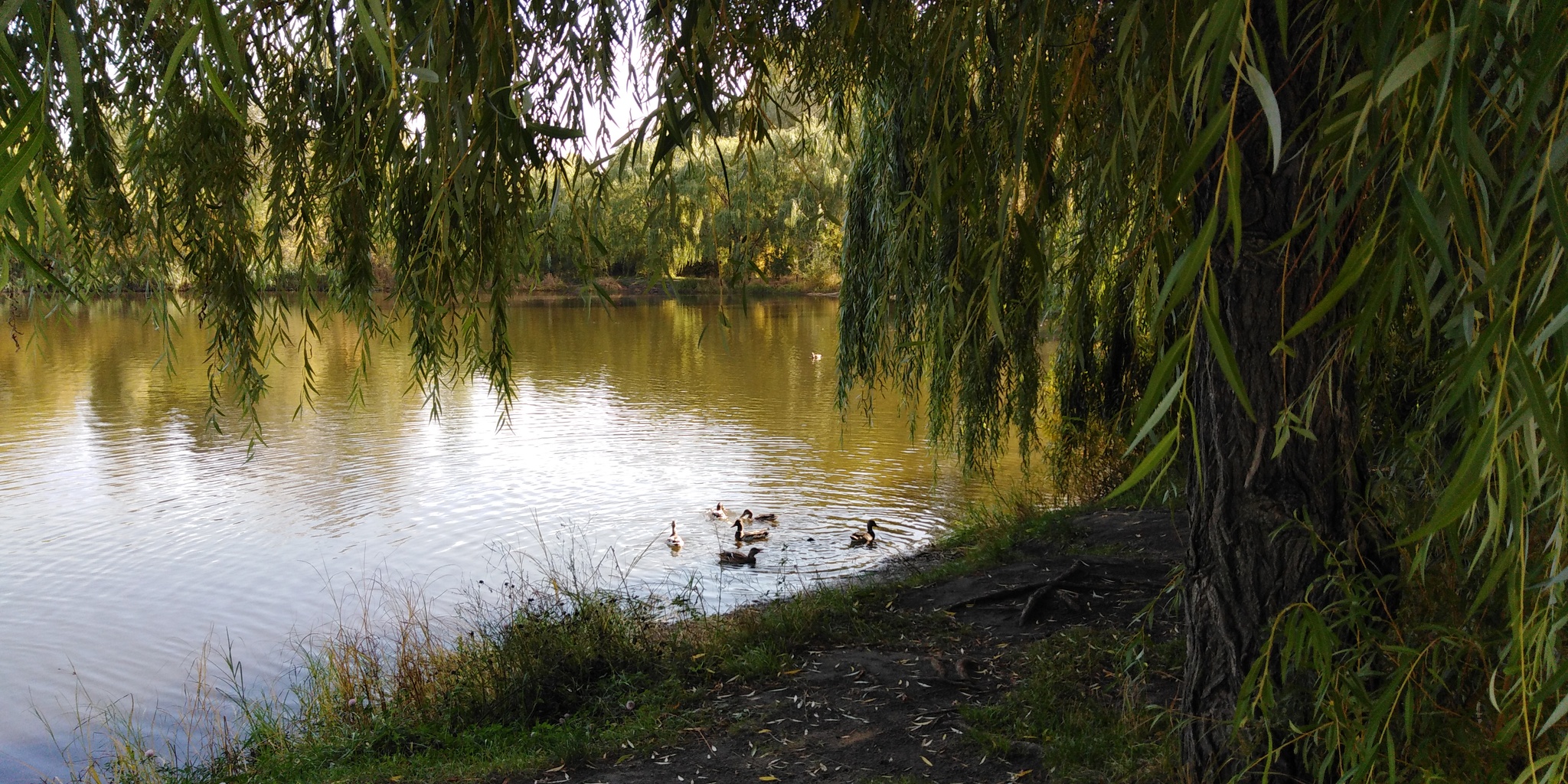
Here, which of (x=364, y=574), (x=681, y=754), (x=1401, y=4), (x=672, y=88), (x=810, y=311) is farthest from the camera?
(x=810, y=311)

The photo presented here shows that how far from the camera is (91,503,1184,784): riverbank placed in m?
3.28

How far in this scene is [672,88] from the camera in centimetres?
131

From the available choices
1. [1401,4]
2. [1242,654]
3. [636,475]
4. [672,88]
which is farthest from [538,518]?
[1401,4]

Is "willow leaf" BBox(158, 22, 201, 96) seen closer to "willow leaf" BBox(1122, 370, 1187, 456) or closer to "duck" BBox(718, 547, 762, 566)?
"willow leaf" BBox(1122, 370, 1187, 456)

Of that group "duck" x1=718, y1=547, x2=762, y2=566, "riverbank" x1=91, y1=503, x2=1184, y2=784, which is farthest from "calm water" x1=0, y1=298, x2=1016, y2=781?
"riverbank" x1=91, y1=503, x2=1184, y2=784

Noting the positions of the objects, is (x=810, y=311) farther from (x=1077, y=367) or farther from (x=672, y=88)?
(x=672, y=88)

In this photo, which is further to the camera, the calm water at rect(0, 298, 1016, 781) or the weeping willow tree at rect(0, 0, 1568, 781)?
the calm water at rect(0, 298, 1016, 781)

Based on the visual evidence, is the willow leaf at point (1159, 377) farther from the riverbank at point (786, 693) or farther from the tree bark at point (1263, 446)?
the riverbank at point (786, 693)

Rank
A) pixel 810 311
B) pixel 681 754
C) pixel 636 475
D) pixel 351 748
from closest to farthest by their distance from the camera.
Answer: pixel 681 754, pixel 351 748, pixel 636 475, pixel 810 311

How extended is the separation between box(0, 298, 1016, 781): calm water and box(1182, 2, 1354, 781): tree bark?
1978 millimetres

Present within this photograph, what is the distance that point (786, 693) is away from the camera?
4.02m

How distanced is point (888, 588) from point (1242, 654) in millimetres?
3468

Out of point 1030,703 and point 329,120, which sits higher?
point 329,120

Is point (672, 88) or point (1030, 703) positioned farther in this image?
point (1030, 703)
